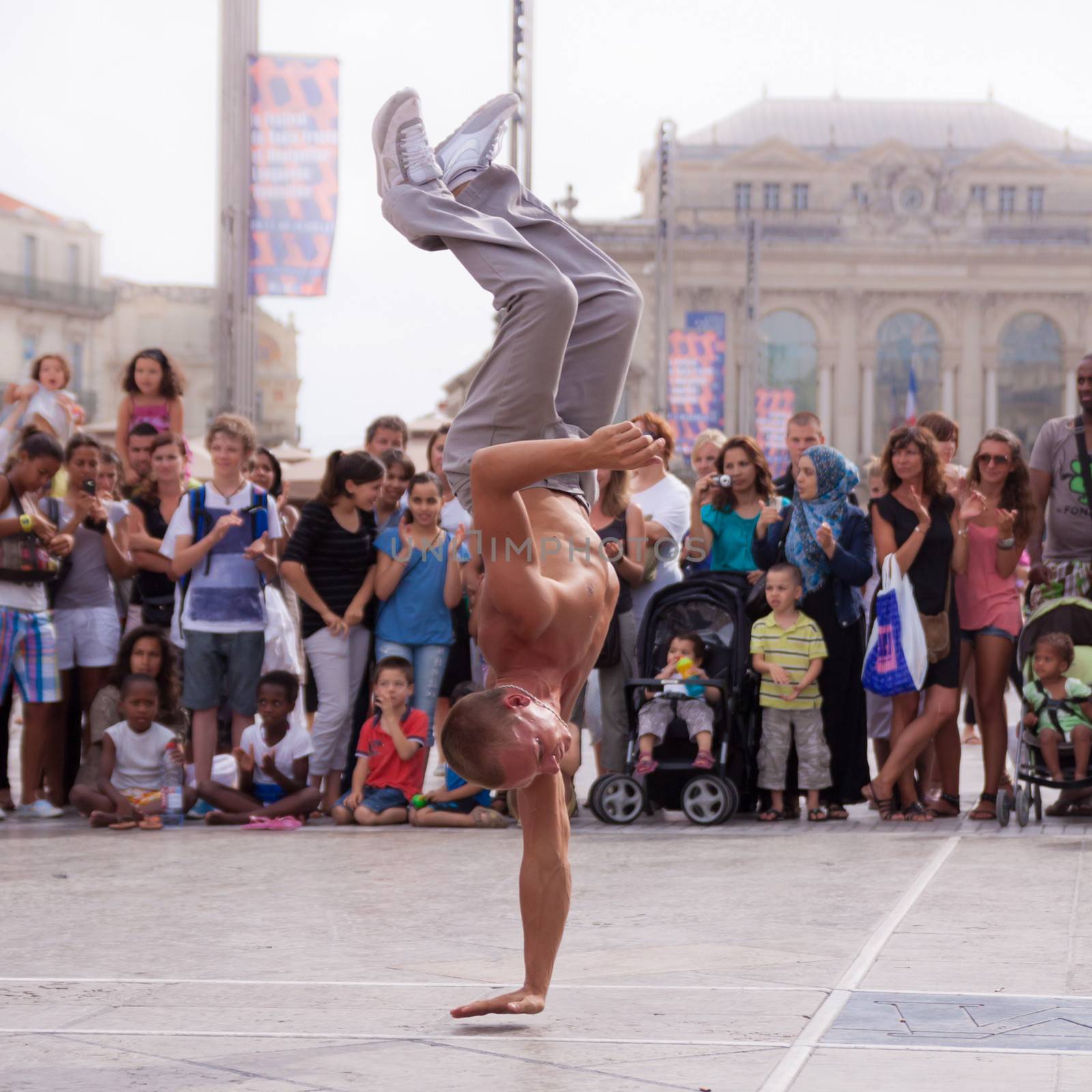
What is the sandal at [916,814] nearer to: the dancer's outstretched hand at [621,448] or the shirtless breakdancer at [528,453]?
the shirtless breakdancer at [528,453]

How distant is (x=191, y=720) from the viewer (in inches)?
353

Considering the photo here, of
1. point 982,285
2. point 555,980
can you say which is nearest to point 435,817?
point 555,980

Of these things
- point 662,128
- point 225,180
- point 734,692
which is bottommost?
point 734,692

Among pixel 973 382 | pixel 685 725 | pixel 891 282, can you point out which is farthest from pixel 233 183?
pixel 973 382

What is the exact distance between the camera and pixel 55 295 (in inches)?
2603

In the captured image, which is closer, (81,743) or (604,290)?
(604,290)

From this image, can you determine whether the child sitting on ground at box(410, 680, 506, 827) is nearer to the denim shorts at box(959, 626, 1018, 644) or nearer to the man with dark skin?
the denim shorts at box(959, 626, 1018, 644)

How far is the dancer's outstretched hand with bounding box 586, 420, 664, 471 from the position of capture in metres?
3.87

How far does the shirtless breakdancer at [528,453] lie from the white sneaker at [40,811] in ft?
15.0

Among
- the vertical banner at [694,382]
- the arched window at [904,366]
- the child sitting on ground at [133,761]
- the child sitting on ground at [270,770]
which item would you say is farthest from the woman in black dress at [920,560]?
the arched window at [904,366]

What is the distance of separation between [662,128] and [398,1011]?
25460 mm

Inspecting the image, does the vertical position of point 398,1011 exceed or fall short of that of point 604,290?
it falls short

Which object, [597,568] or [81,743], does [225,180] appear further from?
[597,568]

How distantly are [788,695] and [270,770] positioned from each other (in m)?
2.61
